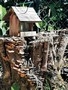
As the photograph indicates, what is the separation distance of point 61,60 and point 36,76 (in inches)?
23.0

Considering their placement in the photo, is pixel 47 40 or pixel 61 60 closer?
pixel 47 40

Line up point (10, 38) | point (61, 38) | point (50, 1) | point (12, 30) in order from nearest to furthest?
point (10, 38), point (12, 30), point (61, 38), point (50, 1)

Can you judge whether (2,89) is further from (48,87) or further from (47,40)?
(47,40)

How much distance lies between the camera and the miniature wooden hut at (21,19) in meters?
3.51

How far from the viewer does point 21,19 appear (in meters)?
3.48

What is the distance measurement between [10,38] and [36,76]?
507mm

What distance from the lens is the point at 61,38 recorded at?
390 cm

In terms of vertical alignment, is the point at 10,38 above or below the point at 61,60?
above

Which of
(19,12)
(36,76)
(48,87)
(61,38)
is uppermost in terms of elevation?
(19,12)

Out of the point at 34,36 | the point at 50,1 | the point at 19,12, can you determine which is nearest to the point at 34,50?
the point at 34,36

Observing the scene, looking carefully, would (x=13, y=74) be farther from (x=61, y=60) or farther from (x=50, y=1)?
(x=50, y=1)

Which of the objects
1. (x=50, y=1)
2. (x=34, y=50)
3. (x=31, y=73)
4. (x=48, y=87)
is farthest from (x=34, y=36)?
(x=50, y=1)

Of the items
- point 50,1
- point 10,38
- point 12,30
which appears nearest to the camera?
point 10,38

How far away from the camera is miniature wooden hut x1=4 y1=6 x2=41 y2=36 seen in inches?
138
